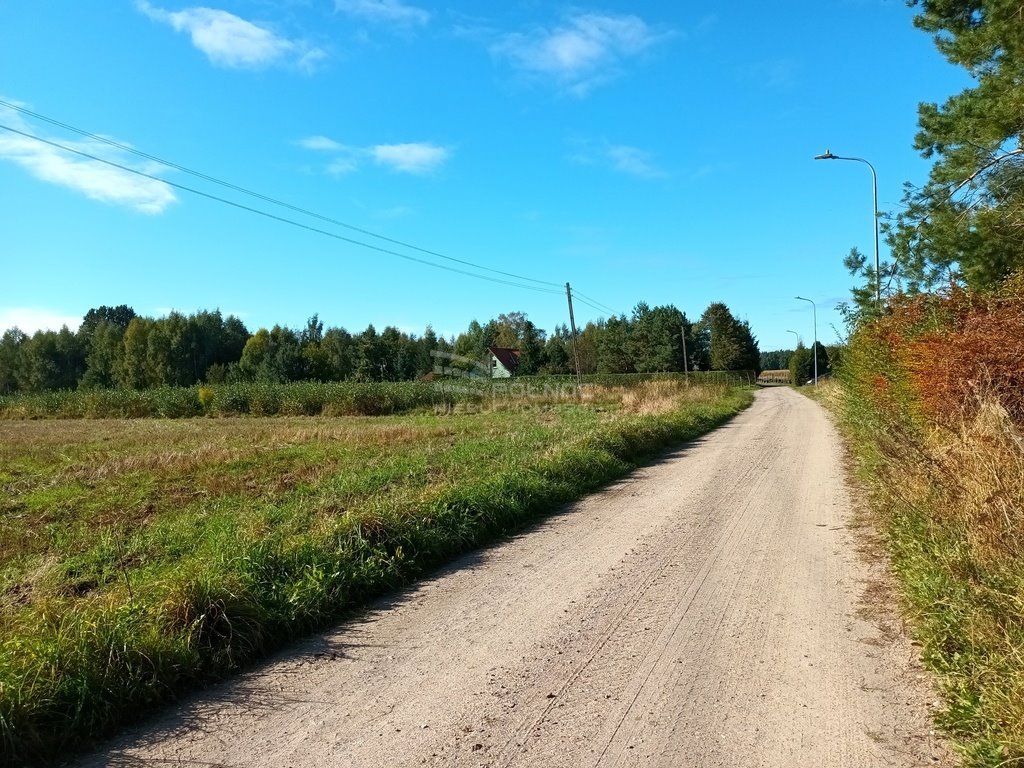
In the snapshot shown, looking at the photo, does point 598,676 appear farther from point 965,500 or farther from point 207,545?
point 207,545

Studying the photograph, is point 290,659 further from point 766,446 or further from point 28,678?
point 766,446

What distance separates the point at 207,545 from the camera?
21.3 feet

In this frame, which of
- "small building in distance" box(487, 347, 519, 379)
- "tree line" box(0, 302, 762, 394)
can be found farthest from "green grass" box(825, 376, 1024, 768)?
"small building in distance" box(487, 347, 519, 379)

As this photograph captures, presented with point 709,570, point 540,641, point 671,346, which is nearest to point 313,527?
point 540,641

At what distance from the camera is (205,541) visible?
6.98 m

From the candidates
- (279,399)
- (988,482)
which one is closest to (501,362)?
(279,399)

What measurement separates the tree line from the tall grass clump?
6414 cm

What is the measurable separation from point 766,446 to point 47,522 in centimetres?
1463

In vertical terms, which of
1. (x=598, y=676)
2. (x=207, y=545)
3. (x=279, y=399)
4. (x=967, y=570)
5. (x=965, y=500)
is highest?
(x=279, y=399)

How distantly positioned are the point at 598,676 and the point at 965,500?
3886mm

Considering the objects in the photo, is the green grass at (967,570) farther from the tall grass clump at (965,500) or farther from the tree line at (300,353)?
the tree line at (300,353)

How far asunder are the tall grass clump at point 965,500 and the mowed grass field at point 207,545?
4.28 m

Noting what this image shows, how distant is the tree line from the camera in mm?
76312

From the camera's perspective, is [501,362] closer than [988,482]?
No
